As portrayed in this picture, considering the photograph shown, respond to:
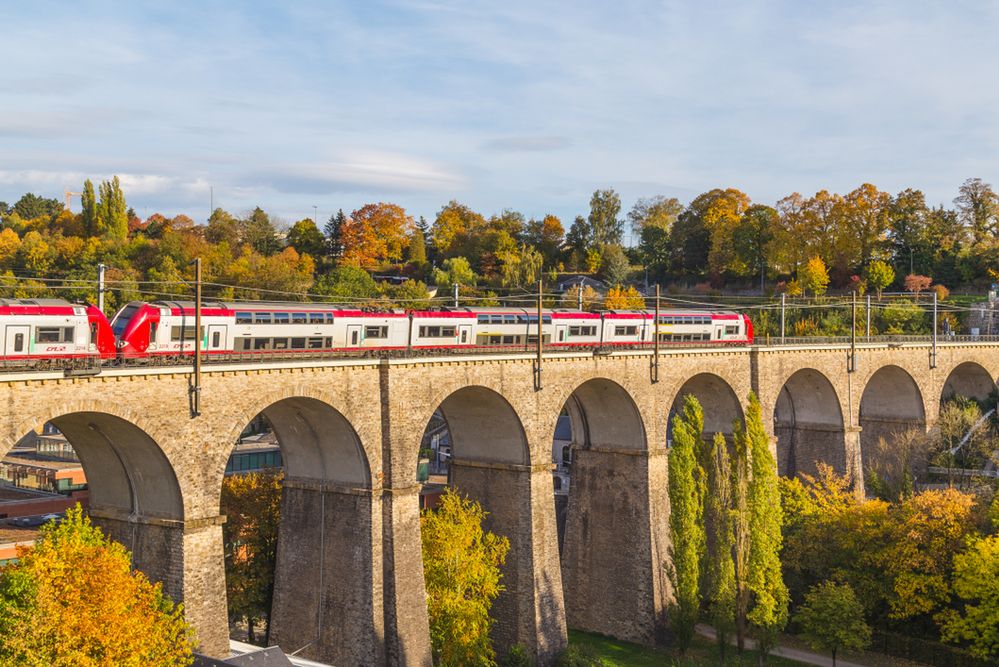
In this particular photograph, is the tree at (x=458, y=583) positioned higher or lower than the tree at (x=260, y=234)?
lower

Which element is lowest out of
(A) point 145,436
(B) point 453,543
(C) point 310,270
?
(B) point 453,543

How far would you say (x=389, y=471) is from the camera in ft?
127

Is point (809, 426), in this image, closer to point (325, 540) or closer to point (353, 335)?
point (353, 335)

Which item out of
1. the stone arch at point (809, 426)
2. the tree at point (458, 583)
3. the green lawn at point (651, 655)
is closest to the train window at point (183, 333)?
the tree at point (458, 583)

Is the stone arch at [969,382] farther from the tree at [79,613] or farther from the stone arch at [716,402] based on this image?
the tree at [79,613]

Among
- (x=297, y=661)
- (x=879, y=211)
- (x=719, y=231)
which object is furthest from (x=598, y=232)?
(x=297, y=661)

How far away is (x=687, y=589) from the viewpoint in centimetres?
4497

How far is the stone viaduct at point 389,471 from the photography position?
104ft

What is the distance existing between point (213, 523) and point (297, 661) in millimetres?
6911

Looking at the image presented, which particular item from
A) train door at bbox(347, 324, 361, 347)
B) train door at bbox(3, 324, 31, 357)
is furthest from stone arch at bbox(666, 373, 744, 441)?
train door at bbox(3, 324, 31, 357)

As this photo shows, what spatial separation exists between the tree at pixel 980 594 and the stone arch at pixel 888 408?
2582 cm

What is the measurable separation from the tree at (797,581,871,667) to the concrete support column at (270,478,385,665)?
70.6 ft

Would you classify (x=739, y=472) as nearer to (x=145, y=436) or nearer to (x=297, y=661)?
(x=297, y=661)

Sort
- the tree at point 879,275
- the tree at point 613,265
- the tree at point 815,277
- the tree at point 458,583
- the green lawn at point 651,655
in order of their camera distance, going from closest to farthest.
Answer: the tree at point 458,583
the green lawn at point 651,655
the tree at point 879,275
the tree at point 815,277
the tree at point 613,265
